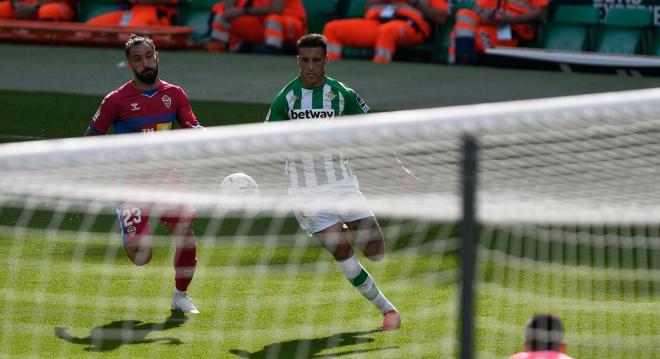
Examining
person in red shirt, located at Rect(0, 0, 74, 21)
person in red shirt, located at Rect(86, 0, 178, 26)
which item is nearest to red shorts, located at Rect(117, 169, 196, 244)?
person in red shirt, located at Rect(86, 0, 178, 26)

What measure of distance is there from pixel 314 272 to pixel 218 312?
1.07 meters

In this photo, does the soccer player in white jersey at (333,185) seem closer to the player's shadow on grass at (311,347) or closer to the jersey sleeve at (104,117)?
the player's shadow on grass at (311,347)

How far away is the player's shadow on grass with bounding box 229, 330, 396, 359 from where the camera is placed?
716 cm

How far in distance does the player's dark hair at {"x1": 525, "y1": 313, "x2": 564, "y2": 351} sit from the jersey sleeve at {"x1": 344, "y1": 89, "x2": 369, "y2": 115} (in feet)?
11.3

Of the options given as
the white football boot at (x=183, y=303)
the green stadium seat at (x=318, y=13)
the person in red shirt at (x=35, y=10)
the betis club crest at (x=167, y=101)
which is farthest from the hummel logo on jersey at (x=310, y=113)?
the person in red shirt at (x=35, y=10)

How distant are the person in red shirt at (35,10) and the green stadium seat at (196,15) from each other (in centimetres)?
183

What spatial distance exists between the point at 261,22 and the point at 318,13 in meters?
0.92

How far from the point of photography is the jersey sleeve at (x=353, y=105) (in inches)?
318

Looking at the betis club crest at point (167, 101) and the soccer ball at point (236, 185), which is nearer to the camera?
the soccer ball at point (236, 185)

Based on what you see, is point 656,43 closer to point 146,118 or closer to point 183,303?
point 146,118

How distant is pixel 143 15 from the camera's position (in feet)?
70.8

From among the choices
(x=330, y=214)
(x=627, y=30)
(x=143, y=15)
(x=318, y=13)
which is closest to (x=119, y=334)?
(x=330, y=214)

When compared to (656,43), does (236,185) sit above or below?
above

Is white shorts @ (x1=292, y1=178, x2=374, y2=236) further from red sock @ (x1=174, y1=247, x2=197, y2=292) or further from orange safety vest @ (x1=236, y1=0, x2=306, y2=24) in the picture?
orange safety vest @ (x1=236, y1=0, x2=306, y2=24)
